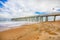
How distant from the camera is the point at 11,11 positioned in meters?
1.51

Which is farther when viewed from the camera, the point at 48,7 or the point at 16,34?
the point at 48,7

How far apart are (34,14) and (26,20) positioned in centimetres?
13

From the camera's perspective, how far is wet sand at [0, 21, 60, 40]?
4.74ft

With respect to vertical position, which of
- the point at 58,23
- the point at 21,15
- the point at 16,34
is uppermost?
the point at 21,15

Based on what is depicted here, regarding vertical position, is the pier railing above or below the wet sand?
above

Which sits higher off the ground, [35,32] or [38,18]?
[38,18]

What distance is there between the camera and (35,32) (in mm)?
1486

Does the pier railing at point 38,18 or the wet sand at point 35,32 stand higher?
the pier railing at point 38,18

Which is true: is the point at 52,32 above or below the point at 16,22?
below

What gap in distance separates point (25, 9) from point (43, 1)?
0.26 m

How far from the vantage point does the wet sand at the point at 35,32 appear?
144 centimetres

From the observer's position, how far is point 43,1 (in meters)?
1.56

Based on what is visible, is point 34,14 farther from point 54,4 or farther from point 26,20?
point 54,4

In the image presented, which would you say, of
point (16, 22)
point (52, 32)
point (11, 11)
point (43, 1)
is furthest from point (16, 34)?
point (43, 1)
